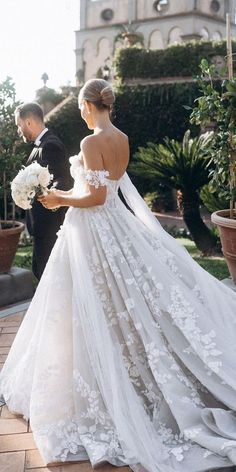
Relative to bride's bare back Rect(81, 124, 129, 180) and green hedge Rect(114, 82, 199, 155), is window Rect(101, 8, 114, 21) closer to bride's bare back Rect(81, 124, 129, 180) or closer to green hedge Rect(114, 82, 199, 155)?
green hedge Rect(114, 82, 199, 155)

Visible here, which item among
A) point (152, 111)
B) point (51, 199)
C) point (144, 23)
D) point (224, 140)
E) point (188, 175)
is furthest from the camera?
point (144, 23)

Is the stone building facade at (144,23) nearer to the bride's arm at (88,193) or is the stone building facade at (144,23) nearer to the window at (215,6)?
the window at (215,6)

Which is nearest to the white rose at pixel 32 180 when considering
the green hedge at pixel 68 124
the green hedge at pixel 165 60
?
the green hedge at pixel 68 124

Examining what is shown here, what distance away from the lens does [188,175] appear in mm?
7953

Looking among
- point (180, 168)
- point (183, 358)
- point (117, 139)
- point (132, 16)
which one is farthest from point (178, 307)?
point (132, 16)

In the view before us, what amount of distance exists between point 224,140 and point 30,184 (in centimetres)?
252

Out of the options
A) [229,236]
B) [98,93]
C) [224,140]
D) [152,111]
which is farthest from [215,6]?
[98,93]

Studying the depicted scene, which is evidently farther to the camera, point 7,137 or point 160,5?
point 160,5

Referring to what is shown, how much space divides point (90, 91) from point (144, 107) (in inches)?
501

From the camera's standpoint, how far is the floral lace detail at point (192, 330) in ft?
8.91

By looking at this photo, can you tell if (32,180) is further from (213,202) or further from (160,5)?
(160,5)

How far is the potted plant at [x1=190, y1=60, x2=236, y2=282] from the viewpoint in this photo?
4680mm

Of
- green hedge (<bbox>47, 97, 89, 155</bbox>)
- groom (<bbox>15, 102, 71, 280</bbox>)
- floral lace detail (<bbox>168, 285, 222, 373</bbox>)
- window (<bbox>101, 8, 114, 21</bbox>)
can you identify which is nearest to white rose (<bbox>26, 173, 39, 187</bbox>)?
floral lace detail (<bbox>168, 285, 222, 373</bbox>)

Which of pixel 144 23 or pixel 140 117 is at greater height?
pixel 144 23
